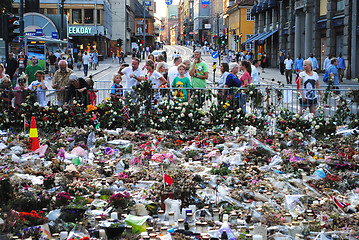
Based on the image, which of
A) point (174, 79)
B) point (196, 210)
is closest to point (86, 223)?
point (196, 210)

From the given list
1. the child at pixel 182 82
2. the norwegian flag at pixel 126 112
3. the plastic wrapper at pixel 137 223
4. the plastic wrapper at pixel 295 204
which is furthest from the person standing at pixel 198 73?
the plastic wrapper at pixel 137 223

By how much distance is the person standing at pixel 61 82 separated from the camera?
1416cm

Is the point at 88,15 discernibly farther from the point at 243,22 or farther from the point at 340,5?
the point at 340,5

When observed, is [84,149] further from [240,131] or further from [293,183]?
[293,183]

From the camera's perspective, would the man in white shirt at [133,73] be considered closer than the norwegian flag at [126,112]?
No

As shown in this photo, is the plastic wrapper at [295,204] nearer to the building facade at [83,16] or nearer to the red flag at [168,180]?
the red flag at [168,180]

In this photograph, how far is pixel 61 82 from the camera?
14.4 m

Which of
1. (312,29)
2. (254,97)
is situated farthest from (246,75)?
(312,29)

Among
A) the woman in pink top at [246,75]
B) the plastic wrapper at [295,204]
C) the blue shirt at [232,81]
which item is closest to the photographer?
the plastic wrapper at [295,204]

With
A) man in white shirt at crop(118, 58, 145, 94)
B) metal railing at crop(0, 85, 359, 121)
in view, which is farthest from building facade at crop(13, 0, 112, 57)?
metal railing at crop(0, 85, 359, 121)

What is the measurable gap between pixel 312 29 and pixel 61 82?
114ft

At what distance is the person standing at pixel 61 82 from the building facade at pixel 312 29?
80.2 ft

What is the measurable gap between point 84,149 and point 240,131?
368 cm

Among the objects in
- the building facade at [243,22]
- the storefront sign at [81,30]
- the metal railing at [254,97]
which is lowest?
the metal railing at [254,97]
